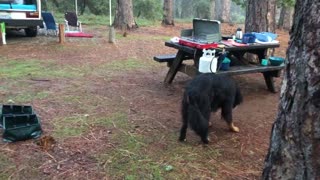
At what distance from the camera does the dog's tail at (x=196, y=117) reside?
3.68 m

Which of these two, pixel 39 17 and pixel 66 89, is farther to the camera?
pixel 39 17

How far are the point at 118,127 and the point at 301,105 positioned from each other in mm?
2911

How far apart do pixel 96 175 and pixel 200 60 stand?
275 cm

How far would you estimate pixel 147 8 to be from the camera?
24.6m

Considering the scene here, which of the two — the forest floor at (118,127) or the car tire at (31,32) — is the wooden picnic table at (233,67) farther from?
the car tire at (31,32)

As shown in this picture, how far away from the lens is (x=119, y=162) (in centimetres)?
345

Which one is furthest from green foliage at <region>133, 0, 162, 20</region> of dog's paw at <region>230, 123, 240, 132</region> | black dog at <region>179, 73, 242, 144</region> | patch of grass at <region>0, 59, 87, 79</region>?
black dog at <region>179, 73, 242, 144</region>

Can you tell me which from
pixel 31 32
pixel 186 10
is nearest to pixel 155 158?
pixel 31 32

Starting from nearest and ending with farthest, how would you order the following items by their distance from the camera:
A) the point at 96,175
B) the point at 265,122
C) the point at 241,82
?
the point at 96,175 < the point at 265,122 < the point at 241,82

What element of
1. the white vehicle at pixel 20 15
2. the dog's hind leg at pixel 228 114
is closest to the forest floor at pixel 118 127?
the dog's hind leg at pixel 228 114

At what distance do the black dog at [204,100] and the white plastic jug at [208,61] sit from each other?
1085 millimetres

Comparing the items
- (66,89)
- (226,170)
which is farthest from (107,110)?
(226,170)

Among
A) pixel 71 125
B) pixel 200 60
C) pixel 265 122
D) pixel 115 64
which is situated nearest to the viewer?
pixel 71 125

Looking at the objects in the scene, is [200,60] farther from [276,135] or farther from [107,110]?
[276,135]
